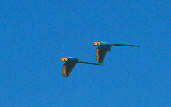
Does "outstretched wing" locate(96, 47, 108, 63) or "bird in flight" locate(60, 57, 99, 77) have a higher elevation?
"outstretched wing" locate(96, 47, 108, 63)

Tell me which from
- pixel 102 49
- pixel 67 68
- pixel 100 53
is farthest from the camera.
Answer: pixel 67 68

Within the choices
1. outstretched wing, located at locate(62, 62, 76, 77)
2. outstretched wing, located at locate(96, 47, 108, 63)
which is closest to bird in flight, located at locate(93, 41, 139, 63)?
outstretched wing, located at locate(96, 47, 108, 63)

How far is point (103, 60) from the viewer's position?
239 ft

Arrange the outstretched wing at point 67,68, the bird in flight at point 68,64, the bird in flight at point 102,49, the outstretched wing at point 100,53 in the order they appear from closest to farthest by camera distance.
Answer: the bird in flight at point 102,49
the outstretched wing at point 100,53
the bird in flight at point 68,64
the outstretched wing at point 67,68

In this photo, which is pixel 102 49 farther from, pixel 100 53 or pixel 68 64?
pixel 68 64

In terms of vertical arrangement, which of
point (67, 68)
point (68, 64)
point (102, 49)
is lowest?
point (67, 68)

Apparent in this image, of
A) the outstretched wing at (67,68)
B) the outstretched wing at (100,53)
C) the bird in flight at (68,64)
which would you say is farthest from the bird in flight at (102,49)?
the outstretched wing at (67,68)

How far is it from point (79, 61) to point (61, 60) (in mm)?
5462

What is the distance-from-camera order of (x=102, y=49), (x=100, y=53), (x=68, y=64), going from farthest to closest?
(x=68, y=64) < (x=100, y=53) < (x=102, y=49)

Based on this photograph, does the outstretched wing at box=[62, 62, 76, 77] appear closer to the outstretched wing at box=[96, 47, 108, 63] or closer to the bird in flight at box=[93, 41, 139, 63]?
the outstretched wing at box=[96, 47, 108, 63]

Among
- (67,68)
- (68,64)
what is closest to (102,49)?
(68,64)

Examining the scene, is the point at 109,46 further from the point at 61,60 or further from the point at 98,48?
the point at 61,60

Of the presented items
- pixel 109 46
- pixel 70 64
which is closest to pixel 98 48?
pixel 109 46

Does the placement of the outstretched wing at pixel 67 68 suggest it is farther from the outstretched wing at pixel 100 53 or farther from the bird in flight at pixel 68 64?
the outstretched wing at pixel 100 53
